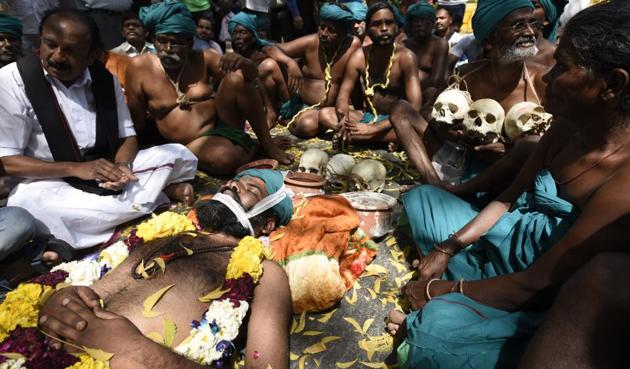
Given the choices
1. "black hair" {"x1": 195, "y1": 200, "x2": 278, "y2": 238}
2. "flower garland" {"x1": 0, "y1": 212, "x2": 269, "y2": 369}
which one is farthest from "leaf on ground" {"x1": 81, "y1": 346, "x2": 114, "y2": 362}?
"black hair" {"x1": 195, "y1": 200, "x2": 278, "y2": 238}

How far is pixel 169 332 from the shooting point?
2184 mm

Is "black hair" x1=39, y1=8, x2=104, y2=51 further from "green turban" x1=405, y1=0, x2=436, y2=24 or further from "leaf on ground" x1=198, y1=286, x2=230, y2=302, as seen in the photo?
"green turban" x1=405, y1=0, x2=436, y2=24

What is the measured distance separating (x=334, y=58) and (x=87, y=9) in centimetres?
452

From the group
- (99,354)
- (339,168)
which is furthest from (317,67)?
(99,354)

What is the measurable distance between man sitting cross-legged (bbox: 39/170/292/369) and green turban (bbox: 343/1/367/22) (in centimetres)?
469

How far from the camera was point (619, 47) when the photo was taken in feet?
6.16

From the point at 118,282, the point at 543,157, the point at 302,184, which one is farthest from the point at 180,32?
the point at 543,157

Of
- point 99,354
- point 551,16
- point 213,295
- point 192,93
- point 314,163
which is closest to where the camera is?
point 99,354

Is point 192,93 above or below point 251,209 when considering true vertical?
above

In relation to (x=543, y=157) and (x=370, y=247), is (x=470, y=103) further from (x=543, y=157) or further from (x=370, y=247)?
(x=370, y=247)

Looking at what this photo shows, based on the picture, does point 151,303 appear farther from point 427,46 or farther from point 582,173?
point 427,46

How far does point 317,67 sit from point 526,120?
13.8ft

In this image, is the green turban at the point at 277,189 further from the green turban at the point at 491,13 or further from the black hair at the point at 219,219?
the green turban at the point at 491,13

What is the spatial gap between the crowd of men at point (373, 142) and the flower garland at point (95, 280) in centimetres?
11
